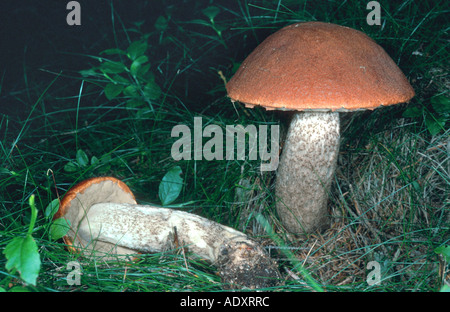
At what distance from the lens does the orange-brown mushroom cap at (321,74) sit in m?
1.71

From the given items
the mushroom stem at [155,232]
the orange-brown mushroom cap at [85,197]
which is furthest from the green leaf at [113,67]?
the mushroom stem at [155,232]

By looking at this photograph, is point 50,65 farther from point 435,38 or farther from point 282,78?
point 435,38

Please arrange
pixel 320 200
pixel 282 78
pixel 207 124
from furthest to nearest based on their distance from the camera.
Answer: pixel 207 124
pixel 320 200
pixel 282 78

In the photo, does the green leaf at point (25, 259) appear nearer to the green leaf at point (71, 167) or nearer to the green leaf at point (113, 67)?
the green leaf at point (71, 167)

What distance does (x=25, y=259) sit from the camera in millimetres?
1323

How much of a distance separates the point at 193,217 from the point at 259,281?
1.60 ft

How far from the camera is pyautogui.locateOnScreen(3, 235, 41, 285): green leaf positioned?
4.22ft

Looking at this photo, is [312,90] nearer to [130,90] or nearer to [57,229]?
[57,229]

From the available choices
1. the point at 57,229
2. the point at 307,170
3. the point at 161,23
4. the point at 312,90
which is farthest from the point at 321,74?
the point at 161,23

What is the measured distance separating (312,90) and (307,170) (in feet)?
1.82

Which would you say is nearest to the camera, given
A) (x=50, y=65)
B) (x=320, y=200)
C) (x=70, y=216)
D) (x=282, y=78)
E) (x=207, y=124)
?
(x=282, y=78)

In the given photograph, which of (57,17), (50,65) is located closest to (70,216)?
(50,65)

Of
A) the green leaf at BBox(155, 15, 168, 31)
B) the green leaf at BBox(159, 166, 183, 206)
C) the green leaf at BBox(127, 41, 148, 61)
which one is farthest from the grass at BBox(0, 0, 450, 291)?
the green leaf at BBox(127, 41, 148, 61)

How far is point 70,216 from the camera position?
1.93m
